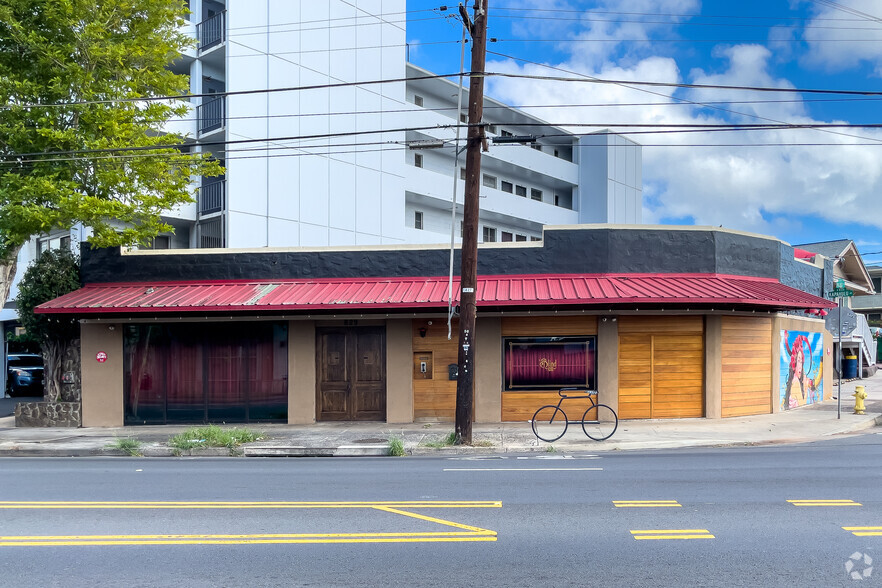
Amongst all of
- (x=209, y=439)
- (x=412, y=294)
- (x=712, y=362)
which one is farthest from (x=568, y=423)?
(x=209, y=439)

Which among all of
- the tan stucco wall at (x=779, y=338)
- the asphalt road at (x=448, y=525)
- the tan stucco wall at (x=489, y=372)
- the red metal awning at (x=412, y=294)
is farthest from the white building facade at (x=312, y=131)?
the asphalt road at (x=448, y=525)

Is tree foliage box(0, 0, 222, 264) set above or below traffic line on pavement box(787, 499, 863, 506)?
above

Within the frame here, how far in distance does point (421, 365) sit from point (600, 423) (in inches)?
193

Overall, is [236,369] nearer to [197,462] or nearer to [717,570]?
[197,462]

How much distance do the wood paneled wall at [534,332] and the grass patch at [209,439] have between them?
6616mm

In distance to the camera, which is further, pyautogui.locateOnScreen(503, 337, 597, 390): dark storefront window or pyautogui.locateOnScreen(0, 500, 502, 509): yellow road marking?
pyautogui.locateOnScreen(503, 337, 597, 390): dark storefront window

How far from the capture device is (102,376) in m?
18.5

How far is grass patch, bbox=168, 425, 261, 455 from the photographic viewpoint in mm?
14312

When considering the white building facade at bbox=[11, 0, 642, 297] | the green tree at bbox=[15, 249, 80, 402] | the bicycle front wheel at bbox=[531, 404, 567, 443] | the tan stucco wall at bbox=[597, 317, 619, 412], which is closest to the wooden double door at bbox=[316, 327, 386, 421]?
the bicycle front wheel at bbox=[531, 404, 567, 443]

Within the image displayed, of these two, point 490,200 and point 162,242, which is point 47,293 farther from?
point 490,200

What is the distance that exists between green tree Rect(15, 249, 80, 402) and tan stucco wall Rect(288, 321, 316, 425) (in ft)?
20.0

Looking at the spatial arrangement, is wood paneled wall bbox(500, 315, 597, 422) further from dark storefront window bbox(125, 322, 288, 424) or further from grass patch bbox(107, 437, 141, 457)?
grass patch bbox(107, 437, 141, 457)

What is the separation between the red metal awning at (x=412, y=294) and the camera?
1648cm

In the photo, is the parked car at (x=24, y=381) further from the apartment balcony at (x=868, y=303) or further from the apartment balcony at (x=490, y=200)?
the apartment balcony at (x=868, y=303)
